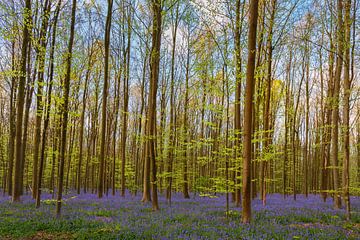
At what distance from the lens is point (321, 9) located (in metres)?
17.6

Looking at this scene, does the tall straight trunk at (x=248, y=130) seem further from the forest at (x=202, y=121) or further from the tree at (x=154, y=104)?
the tree at (x=154, y=104)

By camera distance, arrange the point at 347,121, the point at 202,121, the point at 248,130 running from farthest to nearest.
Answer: the point at 202,121 → the point at 347,121 → the point at 248,130

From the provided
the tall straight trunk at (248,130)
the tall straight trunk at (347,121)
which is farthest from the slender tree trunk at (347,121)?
the tall straight trunk at (248,130)

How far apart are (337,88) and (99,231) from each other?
13301 millimetres

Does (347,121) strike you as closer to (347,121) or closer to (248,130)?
(347,121)

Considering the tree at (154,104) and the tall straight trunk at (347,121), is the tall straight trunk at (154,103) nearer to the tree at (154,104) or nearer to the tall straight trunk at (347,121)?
the tree at (154,104)

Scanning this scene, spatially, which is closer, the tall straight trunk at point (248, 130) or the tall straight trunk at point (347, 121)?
the tall straight trunk at point (248, 130)

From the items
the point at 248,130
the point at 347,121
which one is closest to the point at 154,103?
the point at 248,130

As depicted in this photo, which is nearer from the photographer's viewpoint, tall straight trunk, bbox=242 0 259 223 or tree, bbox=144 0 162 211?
tall straight trunk, bbox=242 0 259 223

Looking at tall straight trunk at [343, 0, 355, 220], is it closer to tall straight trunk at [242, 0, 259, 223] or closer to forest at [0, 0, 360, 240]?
forest at [0, 0, 360, 240]

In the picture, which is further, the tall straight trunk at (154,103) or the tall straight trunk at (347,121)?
the tall straight trunk at (154,103)

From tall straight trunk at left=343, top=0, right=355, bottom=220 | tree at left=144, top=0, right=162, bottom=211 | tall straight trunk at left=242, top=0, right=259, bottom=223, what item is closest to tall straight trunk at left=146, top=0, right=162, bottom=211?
tree at left=144, top=0, right=162, bottom=211

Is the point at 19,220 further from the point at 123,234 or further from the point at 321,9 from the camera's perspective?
the point at 321,9

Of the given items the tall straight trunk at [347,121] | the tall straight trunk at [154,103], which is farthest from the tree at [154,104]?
the tall straight trunk at [347,121]
